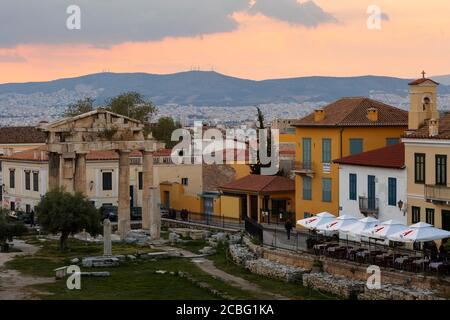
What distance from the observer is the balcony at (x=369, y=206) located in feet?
195

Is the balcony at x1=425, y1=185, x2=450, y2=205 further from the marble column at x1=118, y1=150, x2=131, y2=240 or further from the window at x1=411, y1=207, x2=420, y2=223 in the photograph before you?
the marble column at x1=118, y1=150, x2=131, y2=240

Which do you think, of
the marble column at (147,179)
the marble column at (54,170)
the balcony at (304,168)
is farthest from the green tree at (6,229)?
the balcony at (304,168)

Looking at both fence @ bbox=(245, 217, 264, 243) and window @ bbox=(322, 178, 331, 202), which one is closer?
fence @ bbox=(245, 217, 264, 243)

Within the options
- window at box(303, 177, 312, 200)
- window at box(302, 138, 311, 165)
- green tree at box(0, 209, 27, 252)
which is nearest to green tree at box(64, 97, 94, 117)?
window at box(302, 138, 311, 165)

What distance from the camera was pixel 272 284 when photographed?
159ft

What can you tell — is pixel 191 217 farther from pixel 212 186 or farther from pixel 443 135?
pixel 443 135

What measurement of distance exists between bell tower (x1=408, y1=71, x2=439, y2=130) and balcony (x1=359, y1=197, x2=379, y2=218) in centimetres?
448

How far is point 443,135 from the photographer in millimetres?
53000

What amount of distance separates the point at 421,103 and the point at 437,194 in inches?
312

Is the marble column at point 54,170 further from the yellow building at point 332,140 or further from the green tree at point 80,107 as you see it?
the green tree at point 80,107

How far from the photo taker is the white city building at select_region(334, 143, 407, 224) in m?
57.1
